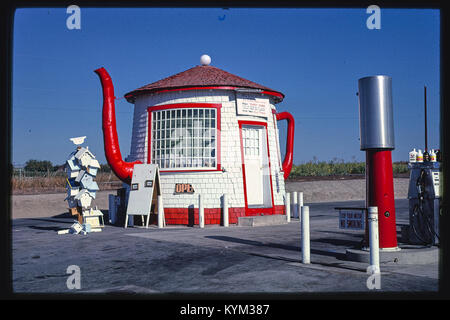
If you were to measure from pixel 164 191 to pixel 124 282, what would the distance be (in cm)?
948

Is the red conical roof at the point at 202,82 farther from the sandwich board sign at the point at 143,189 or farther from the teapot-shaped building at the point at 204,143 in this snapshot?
the sandwich board sign at the point at 143,189

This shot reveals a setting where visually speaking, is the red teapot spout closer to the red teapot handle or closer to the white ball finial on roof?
the white ball finial on roof

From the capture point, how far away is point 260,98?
17547 mm

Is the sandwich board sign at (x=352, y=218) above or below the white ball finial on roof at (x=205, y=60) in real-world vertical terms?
below

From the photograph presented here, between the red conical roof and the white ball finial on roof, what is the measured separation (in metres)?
0.16

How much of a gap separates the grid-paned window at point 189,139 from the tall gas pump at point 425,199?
7677 mm

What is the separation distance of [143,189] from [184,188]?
4.57 ft

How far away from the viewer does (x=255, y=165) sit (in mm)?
17438

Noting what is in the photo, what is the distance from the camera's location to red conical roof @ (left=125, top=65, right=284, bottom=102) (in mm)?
16609

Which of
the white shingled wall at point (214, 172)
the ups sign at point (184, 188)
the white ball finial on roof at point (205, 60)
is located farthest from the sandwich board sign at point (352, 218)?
the white ball finial on roof at point (205, 60)

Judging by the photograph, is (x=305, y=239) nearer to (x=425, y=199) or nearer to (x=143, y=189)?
(x=425, y=199)

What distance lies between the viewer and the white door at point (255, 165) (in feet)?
56.6

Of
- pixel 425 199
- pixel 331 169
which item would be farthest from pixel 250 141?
pixel 331 169
